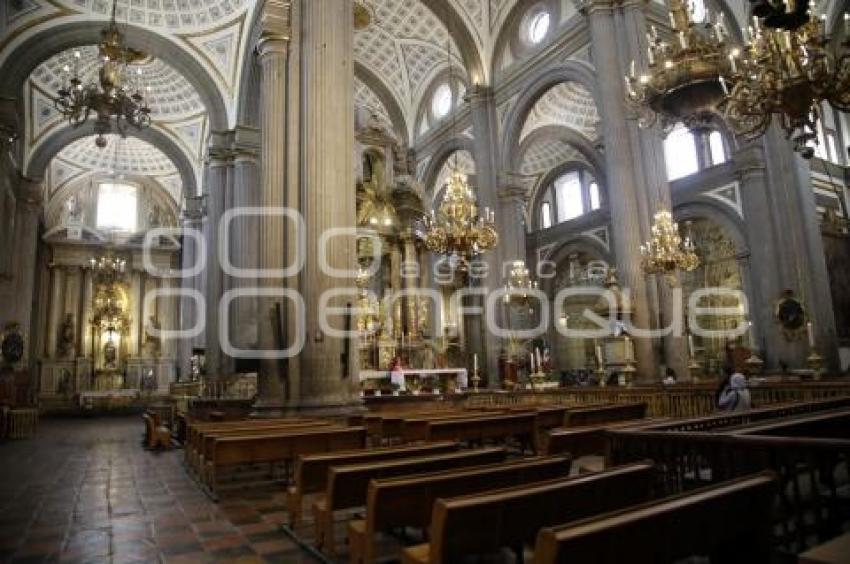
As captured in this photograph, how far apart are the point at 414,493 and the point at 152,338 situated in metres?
28.5

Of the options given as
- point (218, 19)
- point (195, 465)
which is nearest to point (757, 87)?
point (195, 465)

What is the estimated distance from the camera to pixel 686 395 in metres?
8.43

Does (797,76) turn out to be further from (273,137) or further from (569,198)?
(569,198)

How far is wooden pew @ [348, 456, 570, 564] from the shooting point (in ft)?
8.58

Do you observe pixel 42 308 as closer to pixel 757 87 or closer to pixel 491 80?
pixel 491 80

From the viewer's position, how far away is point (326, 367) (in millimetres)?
8516

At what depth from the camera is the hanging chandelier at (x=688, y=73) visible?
646 cm

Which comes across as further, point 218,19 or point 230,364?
point 218,19

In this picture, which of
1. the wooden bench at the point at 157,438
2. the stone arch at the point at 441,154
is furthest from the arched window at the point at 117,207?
the wooden bench at the point at 157,438

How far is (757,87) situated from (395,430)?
5.77 metres

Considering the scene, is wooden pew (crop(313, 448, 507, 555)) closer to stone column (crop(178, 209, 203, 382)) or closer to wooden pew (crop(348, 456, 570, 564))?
wooden pew (crop(348, 456, 570, 564))

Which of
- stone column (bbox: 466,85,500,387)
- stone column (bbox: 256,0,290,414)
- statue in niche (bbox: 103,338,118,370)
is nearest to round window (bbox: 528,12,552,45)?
stone column (bbox: 466,85,500,387)

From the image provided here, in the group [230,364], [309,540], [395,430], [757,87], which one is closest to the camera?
[309,540]

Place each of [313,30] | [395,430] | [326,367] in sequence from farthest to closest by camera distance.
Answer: [313,30] → [326,367] → [395,430]
